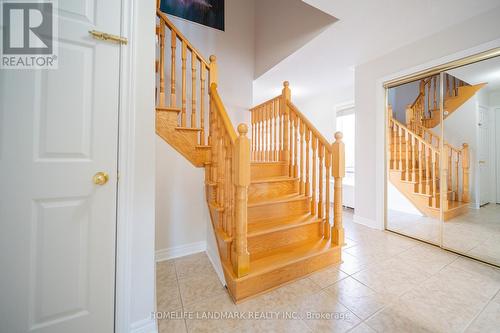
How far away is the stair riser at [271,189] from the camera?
2.01 meters

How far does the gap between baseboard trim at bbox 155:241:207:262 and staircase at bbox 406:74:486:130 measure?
10.0 ft

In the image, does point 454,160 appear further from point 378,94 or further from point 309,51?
point 309,51

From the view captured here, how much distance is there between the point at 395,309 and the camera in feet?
4.10

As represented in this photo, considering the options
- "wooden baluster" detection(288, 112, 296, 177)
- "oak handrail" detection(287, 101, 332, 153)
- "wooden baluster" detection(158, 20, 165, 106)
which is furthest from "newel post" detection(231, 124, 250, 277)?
"wooden baluster" detection(288, 112, 296, 177)

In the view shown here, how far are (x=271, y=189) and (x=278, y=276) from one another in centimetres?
90

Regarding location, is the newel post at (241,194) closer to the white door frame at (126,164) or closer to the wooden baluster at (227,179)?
the wooden baluster at (227,179)

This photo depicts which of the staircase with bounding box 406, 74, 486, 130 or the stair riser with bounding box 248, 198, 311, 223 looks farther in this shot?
the staircase with bounding box 406, 74, 486, 130

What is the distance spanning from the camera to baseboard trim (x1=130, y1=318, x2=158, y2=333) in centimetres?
101

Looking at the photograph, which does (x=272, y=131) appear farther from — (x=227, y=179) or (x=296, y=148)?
(x=227, y=179)

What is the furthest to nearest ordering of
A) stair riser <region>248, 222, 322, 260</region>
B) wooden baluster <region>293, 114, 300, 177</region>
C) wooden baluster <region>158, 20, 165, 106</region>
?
wooden baluster <region>293, 114, 300, 177</region> < wooden baluster <region>158, 20, 165, 106</region> < stair riser <region>248, 222, 322, 260</region>

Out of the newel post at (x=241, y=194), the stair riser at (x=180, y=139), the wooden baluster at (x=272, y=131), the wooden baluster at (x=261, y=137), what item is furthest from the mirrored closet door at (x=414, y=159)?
the stair riser at (x=180, y=139)

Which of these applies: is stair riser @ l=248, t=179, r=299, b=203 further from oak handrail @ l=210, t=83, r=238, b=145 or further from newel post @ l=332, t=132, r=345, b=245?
oak handrail @ l=210, t=83, r=238, b=145

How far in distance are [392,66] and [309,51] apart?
1.13 meters

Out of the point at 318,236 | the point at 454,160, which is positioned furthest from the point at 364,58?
the point at 318,236
